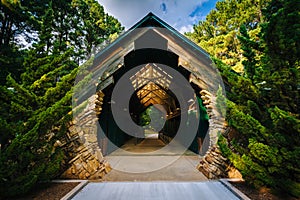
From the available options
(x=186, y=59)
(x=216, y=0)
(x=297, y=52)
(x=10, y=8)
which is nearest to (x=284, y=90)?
(x=297, y=52)

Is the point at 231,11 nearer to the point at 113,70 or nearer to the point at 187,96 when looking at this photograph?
the point at 187,96

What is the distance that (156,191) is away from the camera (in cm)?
308

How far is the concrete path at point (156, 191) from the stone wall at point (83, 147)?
0.50 metres

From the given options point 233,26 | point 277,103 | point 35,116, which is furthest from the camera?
point 233,26

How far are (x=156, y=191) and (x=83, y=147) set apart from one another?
1986 millimetres

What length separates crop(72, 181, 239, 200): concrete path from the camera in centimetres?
286

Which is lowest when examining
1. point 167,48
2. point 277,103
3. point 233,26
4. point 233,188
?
point 233,188

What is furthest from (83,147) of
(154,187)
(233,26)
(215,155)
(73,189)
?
(233,26)

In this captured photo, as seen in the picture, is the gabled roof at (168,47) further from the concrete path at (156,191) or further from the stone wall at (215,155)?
the concrete path at (156,191)

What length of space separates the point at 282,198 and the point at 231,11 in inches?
650

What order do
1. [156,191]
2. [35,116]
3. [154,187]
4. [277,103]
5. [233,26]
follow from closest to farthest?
[277,103]
[35,116]
[156,191]
[154,187]
[233,26]

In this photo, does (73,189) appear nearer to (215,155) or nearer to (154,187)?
(154,187)

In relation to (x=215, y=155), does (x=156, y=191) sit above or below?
below

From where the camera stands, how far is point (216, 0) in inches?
718
